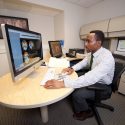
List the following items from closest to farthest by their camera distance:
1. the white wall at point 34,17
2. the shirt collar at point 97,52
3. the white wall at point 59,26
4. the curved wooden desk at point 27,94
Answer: the curved wooden desk at point 27,94, the shirt collar at point 97,52, the white wall at point 34,17, the white wall at point 59,26

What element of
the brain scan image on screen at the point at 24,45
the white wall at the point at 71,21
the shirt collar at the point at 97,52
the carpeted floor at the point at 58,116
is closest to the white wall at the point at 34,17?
the white wall at the point at 71,21

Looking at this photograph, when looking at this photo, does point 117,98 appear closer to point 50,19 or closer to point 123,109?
point 123,109

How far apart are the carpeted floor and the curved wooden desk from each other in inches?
30.8

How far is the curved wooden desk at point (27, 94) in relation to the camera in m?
0.61

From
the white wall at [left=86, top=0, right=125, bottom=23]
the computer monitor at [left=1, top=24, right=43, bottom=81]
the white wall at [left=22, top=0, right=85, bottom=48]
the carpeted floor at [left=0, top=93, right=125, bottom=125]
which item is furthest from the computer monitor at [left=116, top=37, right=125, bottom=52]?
the computer monitor at [left=1, top=24, right=43, bottom=81]

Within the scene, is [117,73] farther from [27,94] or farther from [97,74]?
[27,94]

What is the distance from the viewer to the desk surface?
0.61m

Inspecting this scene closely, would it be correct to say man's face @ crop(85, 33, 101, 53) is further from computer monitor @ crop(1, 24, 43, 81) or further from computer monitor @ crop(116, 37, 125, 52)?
computer monitor @ crop(116, 37, 125, 52)

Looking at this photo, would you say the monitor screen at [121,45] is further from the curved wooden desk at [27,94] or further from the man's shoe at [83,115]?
the curved wooden desk at [27,94]

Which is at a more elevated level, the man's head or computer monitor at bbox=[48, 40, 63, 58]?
the man's head

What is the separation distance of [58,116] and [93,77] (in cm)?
88

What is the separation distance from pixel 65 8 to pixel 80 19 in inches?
24.6

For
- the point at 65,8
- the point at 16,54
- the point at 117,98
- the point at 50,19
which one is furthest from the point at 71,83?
the point at 50,19

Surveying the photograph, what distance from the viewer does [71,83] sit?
0.84 m
